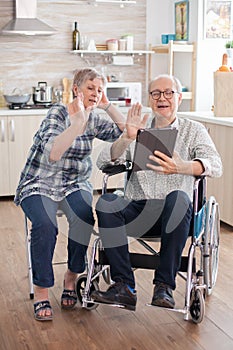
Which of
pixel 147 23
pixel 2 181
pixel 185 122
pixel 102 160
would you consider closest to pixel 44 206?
pixel 102 160

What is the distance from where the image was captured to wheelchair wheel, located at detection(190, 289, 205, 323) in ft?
8.30

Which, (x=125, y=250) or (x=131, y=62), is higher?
(x=131, y=62)

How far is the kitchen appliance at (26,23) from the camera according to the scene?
16.0ft

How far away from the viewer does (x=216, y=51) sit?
5207mm

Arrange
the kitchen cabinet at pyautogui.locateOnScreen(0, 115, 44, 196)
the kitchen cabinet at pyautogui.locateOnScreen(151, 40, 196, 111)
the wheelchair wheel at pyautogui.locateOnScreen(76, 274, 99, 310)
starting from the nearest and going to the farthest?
the wheelchair wheel at pyautogui.locateOnScreen(76, 274, 99, 310), the kitchen cabinet at pyautogui.locateOnScreen(0, 115, 44, 196), the kitchen cabinet at pyautogui.locateOnScreen(151, 40, 196, 111)

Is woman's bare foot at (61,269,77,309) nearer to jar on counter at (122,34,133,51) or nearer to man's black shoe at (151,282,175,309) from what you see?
man's black shoe at (151,282,175,309)

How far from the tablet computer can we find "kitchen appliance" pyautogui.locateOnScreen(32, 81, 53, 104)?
2751mm

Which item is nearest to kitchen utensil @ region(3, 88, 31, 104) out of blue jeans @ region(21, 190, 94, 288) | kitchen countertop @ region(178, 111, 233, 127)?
kitchen countertop @ region(178, 111, 233, 127)

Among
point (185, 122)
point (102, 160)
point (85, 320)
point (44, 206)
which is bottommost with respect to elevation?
point (85, 320)

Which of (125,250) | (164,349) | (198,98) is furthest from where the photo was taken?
(198,98)

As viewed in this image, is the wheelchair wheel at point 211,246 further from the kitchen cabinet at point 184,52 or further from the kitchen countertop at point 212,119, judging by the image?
the kitchen cabinet at point 184,52

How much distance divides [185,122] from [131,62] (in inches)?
110

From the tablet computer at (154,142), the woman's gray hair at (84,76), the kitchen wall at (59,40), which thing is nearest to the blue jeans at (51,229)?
the tablet computer at (154,142)

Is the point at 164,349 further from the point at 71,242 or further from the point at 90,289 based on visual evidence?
the point at 71,242
